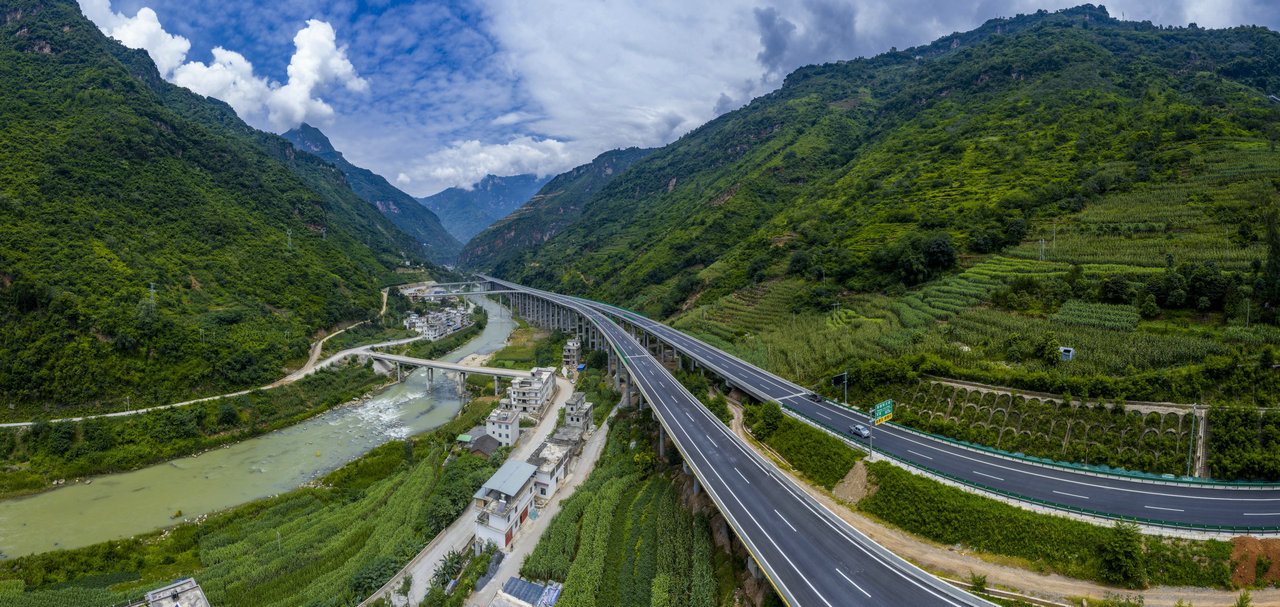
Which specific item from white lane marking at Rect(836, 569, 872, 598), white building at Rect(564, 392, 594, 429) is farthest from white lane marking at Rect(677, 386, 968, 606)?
white building at Rect(564, 392, 594, 429)

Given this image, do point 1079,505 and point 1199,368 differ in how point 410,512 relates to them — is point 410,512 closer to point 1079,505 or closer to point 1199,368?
point 1079,505

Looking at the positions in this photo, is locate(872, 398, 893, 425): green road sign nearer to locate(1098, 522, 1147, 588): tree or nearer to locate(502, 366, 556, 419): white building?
locate(1098, 522, 1147, 588): tree

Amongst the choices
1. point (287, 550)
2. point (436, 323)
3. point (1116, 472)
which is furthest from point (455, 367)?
point (1116, 472)

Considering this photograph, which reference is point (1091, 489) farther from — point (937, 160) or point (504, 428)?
point (937, 160)

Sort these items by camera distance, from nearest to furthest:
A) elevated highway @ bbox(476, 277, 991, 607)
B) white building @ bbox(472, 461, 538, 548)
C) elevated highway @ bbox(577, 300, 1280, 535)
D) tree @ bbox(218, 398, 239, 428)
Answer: elevated highway @ bbox(476, 277, 991, 607) < elevated highway @ bbox(577, 300, 1280, 535) < white building @ bbox(472, 461, 538, 548) < tree @ bbox(218, 398, 239, 428)

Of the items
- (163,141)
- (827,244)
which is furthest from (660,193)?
(163,141)
